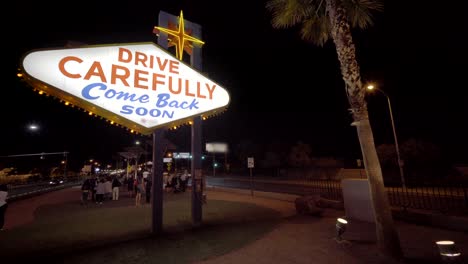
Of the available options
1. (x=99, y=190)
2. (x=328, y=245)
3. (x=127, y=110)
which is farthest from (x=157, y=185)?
(x=99, y=190)

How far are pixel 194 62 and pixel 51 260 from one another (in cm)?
757

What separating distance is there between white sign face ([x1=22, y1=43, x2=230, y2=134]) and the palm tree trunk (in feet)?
15.2

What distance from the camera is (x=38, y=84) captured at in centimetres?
630

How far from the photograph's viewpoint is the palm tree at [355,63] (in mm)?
5984

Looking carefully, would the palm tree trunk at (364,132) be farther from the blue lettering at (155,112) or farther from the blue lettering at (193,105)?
the blue lettering at (155,112)

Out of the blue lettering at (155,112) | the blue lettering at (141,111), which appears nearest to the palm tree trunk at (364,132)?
the blue lettering at (155,112)

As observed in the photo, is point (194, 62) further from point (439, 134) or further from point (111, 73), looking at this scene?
point (439, 134)

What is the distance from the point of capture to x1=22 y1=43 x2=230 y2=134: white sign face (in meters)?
6.57

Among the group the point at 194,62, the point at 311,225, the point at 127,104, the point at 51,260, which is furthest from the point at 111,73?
the point at 311,225

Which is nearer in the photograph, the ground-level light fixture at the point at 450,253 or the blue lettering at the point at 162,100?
the ground-level light fixture at the point at 450,253

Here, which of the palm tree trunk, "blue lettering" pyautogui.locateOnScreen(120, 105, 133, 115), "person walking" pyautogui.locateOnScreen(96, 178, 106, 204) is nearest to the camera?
the palm tree trunk

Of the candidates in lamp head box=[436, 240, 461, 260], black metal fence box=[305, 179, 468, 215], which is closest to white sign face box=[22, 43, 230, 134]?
lamp head box=[436, 240, 461, 260]

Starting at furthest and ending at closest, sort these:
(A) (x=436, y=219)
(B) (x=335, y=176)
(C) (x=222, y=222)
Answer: (B) (x=335, y=176) < (C) (x=222, y=222) < (A) (x=436, y=219)

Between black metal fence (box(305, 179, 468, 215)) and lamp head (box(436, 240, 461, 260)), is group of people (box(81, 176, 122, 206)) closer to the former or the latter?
Answer: black metal fence (box(305, 179, 468, 215))
